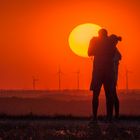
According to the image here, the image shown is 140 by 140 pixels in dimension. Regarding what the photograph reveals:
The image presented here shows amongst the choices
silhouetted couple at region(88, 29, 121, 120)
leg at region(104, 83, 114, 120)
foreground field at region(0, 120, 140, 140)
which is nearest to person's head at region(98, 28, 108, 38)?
Result: silhouetted couple at region(88, 29, 121, 120)

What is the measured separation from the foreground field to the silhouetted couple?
A: 21.5 inches

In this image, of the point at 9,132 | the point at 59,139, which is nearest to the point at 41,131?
the point at 9,132

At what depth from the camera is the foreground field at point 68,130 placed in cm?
1444

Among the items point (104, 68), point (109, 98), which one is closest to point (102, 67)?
point (104, 68)

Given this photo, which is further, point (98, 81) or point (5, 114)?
point (5, 114)

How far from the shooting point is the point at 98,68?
18797 mm

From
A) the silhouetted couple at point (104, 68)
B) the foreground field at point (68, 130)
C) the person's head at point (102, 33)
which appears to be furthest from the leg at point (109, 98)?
the person's head at point (102, 33)

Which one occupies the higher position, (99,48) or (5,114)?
(99,48)

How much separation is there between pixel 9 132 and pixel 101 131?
1.67 m

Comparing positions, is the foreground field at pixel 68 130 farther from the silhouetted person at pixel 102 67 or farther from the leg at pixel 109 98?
the silhouetted person at pixel 102 67

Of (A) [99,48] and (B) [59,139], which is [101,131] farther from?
(A) [99,48]

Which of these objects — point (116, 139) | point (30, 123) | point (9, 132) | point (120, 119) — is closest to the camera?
point (116, 139)

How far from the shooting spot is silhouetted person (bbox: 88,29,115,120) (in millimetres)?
18750

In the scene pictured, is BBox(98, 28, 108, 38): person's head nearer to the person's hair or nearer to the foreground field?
the person's hair
